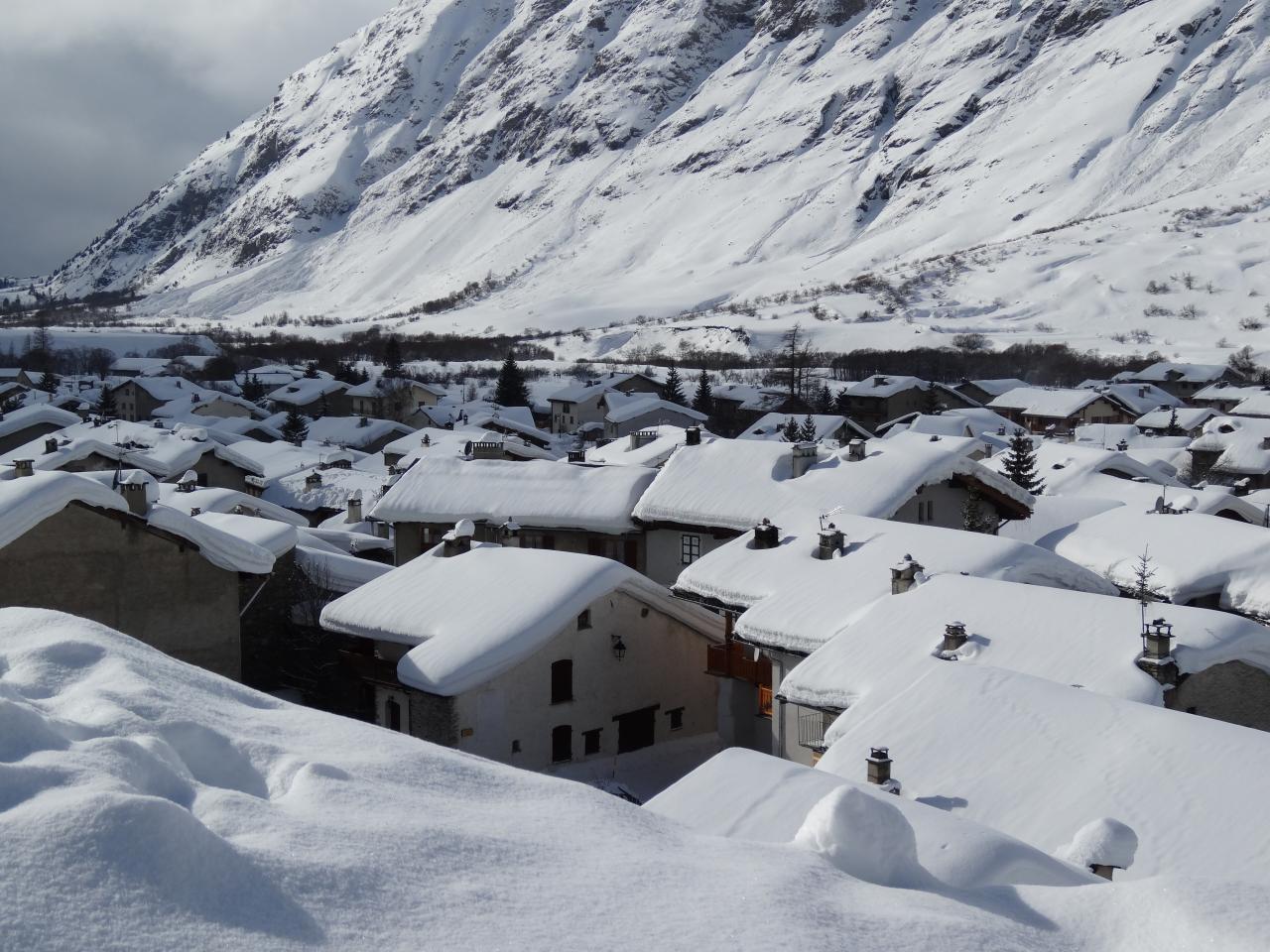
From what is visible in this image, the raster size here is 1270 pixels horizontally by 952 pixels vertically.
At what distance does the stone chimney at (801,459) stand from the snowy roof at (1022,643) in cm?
1228

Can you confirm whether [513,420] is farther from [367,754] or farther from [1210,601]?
[367,754]

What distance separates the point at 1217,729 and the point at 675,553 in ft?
63.1

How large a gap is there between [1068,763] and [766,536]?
11686mm

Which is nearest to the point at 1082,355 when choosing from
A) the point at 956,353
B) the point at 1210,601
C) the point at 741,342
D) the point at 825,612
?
the point at 956,353

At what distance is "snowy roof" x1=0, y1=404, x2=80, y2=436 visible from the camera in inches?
2448

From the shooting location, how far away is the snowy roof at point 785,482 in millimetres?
31312

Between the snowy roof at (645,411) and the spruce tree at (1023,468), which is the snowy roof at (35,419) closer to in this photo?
the snowy roof at (645,411)

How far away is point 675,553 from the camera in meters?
33.0

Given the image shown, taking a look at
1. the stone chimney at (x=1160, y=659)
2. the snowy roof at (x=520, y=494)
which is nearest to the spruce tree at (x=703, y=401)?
the snowy roof at (x=520, y=494)

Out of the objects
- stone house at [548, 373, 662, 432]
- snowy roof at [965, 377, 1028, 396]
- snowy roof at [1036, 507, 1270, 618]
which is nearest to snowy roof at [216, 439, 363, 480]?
snowy roof at [1036, 507, 1270, 618]

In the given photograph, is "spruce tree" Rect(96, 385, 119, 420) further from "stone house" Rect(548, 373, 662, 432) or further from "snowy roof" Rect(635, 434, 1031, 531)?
"snowy roof" Rect(635, 434, 1031, 531)

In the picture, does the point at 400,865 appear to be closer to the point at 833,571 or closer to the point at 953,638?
the point at 953,638

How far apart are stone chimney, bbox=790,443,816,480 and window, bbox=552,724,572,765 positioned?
37.5 feet

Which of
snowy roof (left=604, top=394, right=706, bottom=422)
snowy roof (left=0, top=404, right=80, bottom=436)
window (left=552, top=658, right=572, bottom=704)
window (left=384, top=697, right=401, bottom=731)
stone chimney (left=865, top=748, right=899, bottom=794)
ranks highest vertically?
snowy roof (left=604, top=394, right=706, bottom=422)
